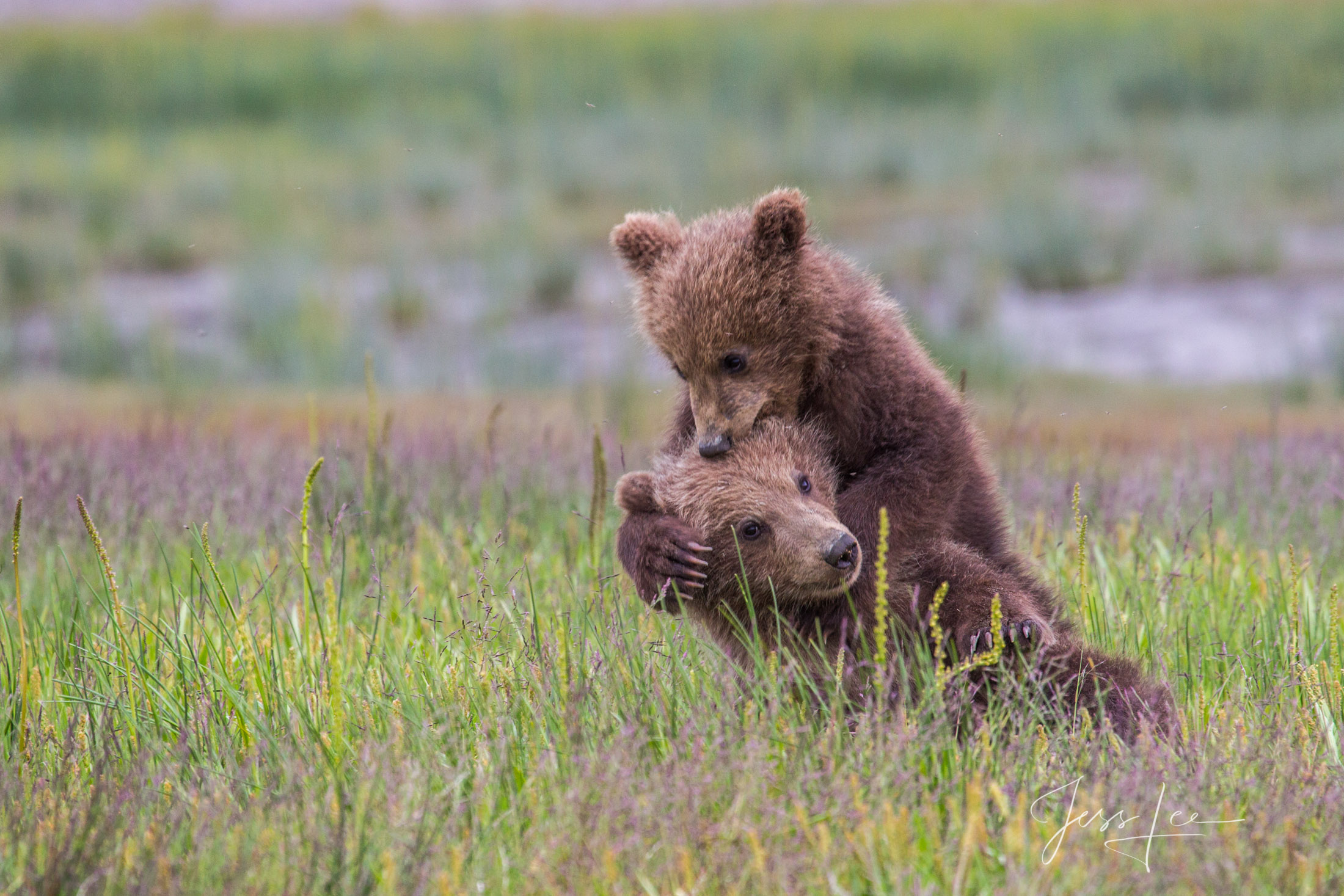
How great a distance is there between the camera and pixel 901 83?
22.0 meters

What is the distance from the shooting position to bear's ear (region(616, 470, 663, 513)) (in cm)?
329

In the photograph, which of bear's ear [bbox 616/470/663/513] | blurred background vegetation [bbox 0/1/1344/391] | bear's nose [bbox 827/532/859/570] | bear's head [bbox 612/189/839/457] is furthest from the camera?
blurred background vegetation [bbox 0/1/1344/391]

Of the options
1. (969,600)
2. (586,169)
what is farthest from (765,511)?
(586,169)

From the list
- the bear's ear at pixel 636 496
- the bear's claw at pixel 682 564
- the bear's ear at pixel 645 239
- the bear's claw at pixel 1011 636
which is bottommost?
the bear's claw at pixel 1011 636

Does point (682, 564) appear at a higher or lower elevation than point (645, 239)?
lower

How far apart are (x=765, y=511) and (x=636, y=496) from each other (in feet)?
1.07

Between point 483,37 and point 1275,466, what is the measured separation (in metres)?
20.6

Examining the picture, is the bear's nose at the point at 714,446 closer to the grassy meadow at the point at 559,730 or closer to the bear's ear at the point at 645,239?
the grassy meadow at the point at 559,730

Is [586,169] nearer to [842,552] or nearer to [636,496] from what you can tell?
[636,496]

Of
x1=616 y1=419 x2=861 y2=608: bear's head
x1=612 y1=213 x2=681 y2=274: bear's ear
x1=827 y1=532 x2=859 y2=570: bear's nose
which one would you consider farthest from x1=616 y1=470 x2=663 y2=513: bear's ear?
x1=612 y1=213 x2=681 y2=274: bear's ear

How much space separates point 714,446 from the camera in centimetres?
331
